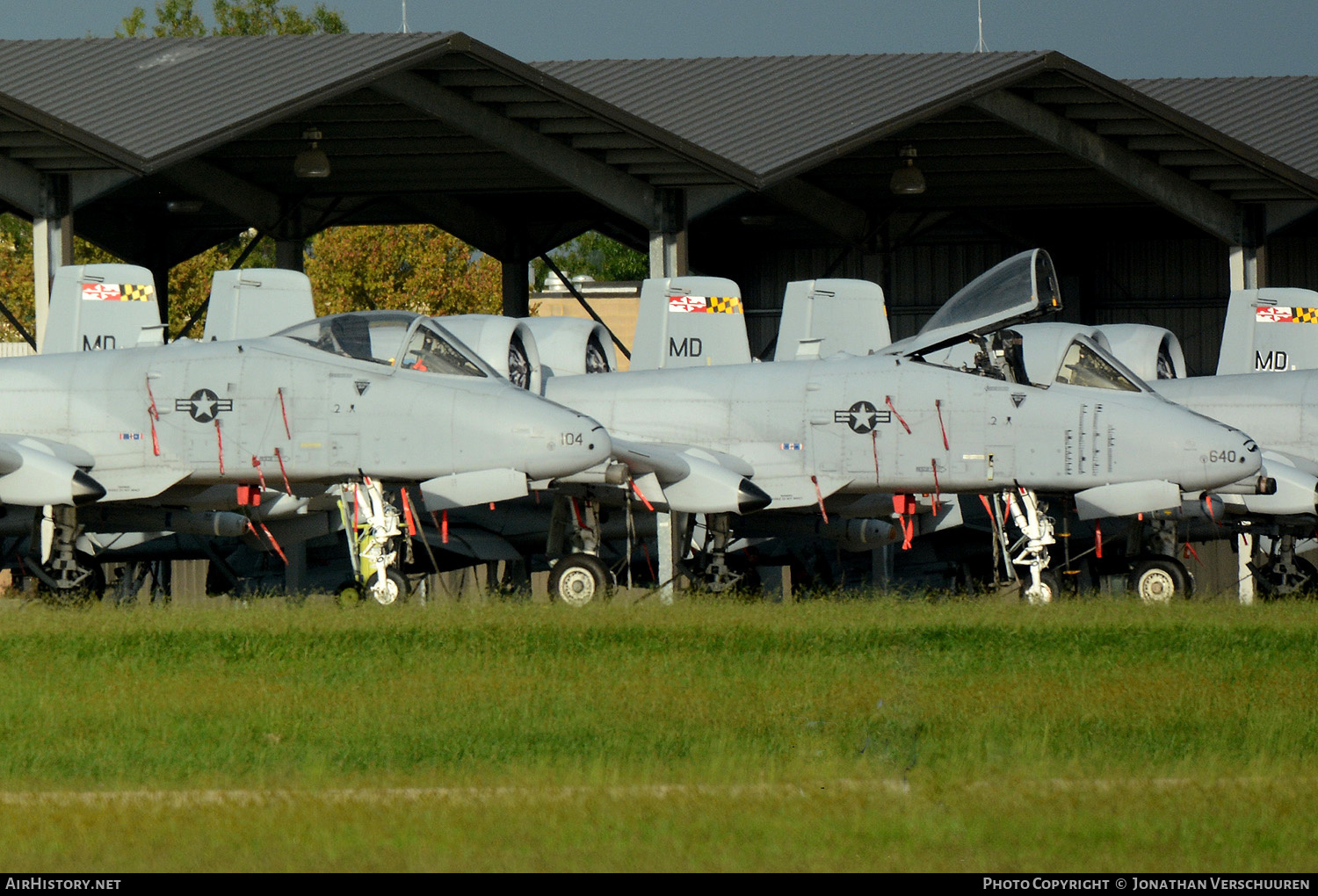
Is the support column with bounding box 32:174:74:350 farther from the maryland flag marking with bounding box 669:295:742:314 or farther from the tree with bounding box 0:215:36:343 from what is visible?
the tree with bounding box 0:215:36:343

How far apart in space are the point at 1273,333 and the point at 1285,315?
0.26 m

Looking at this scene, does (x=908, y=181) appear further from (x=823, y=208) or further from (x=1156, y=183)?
(x=823, y=208)

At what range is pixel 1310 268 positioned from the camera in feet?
112

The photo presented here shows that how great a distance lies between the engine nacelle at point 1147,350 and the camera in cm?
2025

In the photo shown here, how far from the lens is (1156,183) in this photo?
24250 mm

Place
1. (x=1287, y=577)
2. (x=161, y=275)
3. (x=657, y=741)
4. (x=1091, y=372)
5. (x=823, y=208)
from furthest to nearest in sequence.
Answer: (x=161, y=275)
(x=823, y=208)
(x=1287, y=577)
(x=1091, y=372)
(x=657, y=741)

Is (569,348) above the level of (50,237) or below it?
below

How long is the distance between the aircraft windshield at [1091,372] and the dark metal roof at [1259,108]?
35.4 feet

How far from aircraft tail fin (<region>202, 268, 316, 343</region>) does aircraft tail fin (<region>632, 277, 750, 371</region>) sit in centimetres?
384

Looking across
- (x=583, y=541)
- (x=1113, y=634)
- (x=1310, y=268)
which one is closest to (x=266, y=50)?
(x=583, y=541)

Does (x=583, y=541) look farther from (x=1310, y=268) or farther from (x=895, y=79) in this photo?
(x=1310, y=268)

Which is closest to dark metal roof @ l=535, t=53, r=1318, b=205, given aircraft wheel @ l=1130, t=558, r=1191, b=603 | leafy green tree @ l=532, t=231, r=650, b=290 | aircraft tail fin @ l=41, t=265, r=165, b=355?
aircraft wheel @ l=1130, t=558, r=1191, b=603

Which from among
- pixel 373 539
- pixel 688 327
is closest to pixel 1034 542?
pixel 688 327

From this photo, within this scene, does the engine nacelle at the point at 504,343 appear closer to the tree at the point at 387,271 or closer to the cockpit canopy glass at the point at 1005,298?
the cockpit canopy glass at the point at 1005,298
